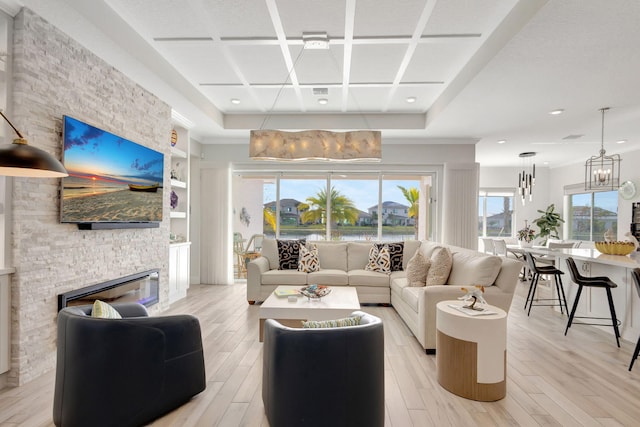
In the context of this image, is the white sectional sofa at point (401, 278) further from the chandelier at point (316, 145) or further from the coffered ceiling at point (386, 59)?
the coffered ceiling at point (386, 59)

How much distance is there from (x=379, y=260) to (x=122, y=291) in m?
3.31

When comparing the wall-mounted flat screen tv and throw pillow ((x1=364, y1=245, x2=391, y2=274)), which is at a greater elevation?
the wall-mounted flat screen tv

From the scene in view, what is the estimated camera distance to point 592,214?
7.88 metres

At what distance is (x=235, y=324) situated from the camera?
152 inches

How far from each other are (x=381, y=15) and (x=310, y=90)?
1829 millimetres

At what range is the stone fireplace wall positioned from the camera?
92.9 inches

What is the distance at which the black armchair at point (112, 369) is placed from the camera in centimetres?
184

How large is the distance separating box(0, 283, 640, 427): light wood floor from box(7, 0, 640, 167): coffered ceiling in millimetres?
2650

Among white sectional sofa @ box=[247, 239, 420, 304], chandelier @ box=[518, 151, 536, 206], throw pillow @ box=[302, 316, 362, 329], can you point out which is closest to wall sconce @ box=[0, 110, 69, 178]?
throw pillow @ box=[302, 316, 362, 329]

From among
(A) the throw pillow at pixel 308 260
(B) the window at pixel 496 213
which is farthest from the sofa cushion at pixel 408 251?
(B) the window at pixel 496 213

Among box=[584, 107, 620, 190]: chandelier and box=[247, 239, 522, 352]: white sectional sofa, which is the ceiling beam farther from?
box=[584, 107, 620, 190]: chandelier

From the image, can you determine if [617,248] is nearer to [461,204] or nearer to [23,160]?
[461,204]

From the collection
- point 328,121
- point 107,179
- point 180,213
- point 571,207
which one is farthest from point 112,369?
point 571,207

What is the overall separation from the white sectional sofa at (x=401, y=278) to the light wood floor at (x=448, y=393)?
0.37 m
